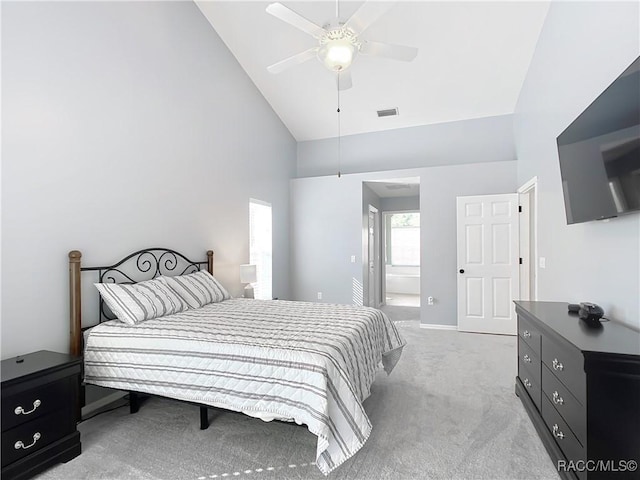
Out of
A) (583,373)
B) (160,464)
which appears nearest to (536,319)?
(583,373)

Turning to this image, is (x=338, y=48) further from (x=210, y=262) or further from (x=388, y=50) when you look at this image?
(x=210, y=262)

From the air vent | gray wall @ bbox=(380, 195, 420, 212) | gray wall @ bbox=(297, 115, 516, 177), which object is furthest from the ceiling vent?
gray wall @ bbox=(380, 195, 420, 212)

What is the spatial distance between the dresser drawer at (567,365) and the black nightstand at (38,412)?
2.86m

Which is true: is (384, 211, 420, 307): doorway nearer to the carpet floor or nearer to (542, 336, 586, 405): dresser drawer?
the carpet floor

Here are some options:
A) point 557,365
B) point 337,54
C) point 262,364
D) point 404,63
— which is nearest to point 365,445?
point 262,364

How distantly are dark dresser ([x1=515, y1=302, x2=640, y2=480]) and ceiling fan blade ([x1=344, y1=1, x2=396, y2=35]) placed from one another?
2.31 m

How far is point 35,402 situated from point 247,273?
8.90 ft

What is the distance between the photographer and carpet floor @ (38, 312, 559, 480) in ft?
6.40

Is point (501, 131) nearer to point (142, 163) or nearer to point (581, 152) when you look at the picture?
point (581, 152)

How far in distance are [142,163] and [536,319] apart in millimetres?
3567

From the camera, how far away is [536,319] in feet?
7.39

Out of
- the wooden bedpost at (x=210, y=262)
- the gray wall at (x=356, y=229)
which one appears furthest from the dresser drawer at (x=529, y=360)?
the wooden bedpost at (x=210, y=262)

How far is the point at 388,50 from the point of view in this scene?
2.85m

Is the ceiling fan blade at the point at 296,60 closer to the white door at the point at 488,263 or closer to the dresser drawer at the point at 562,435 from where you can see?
the dresser drawer at the point at 562,435
